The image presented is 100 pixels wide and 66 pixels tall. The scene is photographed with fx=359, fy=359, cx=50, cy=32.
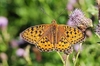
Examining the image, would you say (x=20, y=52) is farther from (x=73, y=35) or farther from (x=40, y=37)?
(x=73, y=35)

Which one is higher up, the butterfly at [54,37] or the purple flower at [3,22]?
the butterfly at [54,37]

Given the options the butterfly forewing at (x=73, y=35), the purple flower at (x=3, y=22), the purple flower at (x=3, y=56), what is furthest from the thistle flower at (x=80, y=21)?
the purple flower at (x=3, y=22)

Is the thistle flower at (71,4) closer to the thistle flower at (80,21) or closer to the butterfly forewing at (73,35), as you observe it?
the thistle flower at (80,21)

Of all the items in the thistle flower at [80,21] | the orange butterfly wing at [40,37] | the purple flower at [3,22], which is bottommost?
the purple flower at [3,22]

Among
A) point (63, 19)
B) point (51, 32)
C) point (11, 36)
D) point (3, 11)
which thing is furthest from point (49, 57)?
point (51, 32)

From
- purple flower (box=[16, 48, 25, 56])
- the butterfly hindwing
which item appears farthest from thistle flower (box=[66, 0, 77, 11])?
the butterfly hindwing

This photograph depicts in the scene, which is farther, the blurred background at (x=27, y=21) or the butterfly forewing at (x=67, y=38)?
the blurred background at (x=27, y=21)

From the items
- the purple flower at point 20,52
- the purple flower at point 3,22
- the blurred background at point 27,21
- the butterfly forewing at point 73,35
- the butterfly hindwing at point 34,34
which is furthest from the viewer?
the purple flower at point 3,22
